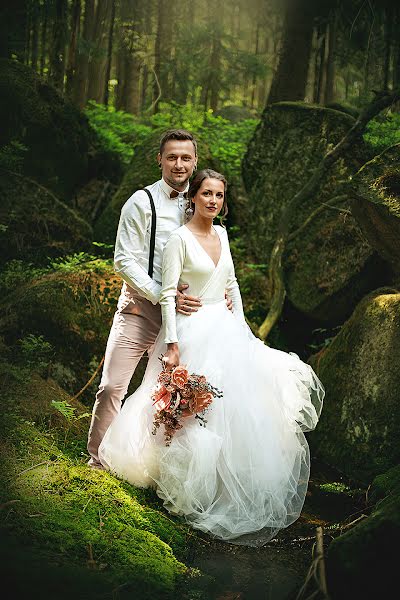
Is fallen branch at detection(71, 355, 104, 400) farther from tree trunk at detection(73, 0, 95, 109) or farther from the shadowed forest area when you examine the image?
tree trunk at detection(73, 0, 95, 109)

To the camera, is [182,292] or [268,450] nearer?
[268,450]

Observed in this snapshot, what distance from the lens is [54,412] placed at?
565 cm

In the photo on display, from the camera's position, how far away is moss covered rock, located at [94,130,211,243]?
9562 millimetres

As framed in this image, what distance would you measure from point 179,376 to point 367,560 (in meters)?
1.92

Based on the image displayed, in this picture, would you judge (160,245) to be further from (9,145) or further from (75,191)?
(75,191)

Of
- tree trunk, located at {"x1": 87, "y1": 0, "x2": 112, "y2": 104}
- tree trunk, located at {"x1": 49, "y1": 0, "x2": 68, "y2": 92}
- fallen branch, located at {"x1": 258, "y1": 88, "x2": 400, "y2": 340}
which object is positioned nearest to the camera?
fallen branch, located at {"x1": 258, "y1": 88, "x2": 400, "y2": 340}

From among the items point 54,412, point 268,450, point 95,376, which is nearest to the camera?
point 268,450

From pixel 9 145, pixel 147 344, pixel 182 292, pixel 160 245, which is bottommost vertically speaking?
pixel 147 344

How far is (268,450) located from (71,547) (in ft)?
5.30

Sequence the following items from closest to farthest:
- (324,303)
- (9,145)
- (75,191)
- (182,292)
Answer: (182,292)
(324,303)
(9,145)
(75,191)

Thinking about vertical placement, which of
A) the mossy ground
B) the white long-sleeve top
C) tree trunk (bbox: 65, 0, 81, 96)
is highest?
tree trunk (bbox: 65, 0, 81, 96)

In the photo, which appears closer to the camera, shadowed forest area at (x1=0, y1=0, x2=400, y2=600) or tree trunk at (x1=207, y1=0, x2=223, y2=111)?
shadowed forest area at (x1=0, y1=0, x2=400, y2=600)

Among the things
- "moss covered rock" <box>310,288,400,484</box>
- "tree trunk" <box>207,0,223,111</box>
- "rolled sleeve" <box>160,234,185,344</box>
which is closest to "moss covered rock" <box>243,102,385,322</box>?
"moss covered rock" <box>310,288,400,484</box>

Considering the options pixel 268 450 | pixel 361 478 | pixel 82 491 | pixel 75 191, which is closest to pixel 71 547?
pixel 82 491
